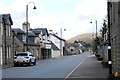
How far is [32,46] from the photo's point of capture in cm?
7281

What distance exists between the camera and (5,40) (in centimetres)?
4953

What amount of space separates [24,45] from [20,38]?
5.87ft

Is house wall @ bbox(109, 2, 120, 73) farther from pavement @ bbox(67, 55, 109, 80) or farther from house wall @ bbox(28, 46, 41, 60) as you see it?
house wall @ bbox(28, 46, 41, 60)

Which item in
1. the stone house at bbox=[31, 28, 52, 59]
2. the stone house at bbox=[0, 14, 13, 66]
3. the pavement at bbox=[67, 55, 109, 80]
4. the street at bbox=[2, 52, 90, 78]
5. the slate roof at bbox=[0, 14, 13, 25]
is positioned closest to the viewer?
the pavement at bbox=[67, 55, 109, 80]

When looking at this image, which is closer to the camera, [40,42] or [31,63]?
[31,63]

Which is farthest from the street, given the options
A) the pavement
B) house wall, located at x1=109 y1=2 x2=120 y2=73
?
house wall, located at x1=109 y1=2 x2=120 y2=73

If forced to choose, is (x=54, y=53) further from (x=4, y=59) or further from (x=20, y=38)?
(x=4, y=59)

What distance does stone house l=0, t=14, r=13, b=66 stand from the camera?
47.8 meters

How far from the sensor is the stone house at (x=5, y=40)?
47812 mm

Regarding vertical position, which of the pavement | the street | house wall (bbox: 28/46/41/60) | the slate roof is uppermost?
the slate roof

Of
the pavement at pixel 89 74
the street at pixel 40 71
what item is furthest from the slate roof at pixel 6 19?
the pavement at pixel 89 74

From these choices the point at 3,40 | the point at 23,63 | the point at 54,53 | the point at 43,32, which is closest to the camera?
the point at 23,63

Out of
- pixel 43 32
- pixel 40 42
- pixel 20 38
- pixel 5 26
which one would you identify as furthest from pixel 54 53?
pixel 5 26

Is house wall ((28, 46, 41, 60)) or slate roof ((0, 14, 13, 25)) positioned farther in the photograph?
house wall ((28, 46, 41, 60))
